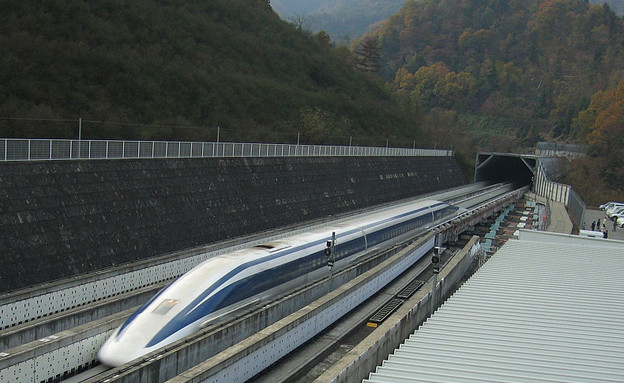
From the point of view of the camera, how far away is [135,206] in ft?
87.2

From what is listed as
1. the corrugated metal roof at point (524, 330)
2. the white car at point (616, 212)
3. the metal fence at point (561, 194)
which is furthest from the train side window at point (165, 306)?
the white car at point (616, 212)

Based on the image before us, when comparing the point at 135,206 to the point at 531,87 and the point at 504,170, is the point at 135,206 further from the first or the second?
the point at 531,87

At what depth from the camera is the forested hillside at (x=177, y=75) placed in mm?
38031

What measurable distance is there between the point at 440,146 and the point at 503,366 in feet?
264

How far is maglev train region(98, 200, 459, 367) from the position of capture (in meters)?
15.1

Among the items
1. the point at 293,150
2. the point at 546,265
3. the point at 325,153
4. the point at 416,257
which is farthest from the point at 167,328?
the point at 325,153

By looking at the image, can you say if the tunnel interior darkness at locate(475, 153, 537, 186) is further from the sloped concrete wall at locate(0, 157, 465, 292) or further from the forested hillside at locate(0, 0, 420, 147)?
the sloped concrete wall at locate(0, 157, 465, 292)

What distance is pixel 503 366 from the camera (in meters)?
13.6

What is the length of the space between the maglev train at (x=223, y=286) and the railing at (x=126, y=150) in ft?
29.6

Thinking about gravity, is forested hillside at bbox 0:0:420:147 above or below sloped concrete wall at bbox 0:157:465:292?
above

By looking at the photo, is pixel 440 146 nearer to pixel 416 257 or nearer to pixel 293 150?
pixel 293 150

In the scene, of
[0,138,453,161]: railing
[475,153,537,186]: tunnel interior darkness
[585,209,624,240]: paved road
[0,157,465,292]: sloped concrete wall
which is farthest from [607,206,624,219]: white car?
[475,153,537,186]: tunnel interior darkness

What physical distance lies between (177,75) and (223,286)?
3784 cm

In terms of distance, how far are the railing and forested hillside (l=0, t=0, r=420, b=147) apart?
6.44 m
